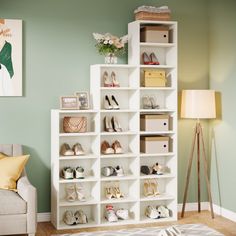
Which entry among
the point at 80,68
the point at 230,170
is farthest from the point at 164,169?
the point at 80,68

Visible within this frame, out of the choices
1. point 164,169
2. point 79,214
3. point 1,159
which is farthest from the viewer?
point 164,169

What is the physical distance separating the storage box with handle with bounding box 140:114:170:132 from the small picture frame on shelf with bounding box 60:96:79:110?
77 cm

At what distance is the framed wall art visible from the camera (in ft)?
18.4

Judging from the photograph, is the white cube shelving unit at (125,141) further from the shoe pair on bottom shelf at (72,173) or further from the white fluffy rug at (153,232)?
the white fluffy rug at (153,232)

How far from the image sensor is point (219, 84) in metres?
6.14

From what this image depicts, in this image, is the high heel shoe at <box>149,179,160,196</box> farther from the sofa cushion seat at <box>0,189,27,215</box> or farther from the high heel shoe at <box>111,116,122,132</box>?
the sofa cushion seat at <box>0,189,27,215</box>

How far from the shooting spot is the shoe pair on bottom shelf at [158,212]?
5837 millimetres

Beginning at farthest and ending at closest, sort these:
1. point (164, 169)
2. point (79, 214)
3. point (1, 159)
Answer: point (164, 169), point (79, 214), point (1, 159)

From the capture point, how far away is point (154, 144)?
19.2 feet

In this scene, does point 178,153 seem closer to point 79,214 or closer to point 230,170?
point 230,170

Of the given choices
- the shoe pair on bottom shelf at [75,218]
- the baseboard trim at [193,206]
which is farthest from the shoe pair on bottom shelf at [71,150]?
the baseboard trim at [193,206]

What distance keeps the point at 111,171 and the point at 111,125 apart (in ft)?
1.61

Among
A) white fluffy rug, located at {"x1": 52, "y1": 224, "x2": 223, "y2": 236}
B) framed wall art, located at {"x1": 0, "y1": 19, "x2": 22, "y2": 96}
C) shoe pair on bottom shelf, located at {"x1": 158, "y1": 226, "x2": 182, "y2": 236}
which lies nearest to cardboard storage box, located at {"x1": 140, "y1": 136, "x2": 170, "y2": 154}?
white fluffy rug, located at {"x1": 52, "y1": 224, "x2": 223, "y2": 236}

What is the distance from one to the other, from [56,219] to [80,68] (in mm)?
1635
